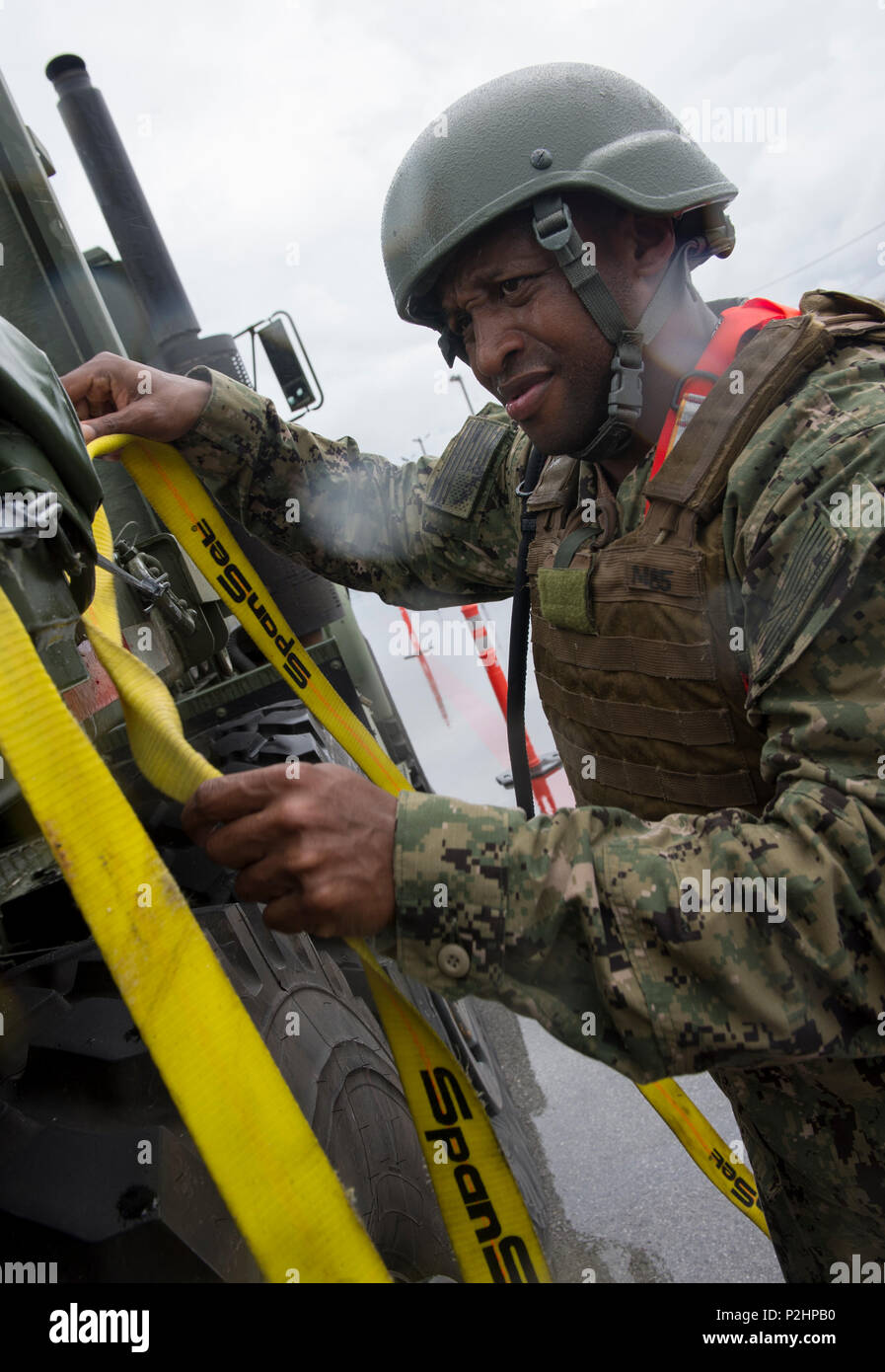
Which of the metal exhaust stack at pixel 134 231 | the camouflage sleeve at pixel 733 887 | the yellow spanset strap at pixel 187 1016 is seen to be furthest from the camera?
the metal exhaust stack at pixel 134 231

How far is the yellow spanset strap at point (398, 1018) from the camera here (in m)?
1.79

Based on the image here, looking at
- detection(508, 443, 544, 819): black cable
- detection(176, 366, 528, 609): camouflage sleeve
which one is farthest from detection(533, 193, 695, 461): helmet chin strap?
detection(176, 366, 528, 609): camouflage sleeve

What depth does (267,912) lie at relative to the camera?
1328 mm

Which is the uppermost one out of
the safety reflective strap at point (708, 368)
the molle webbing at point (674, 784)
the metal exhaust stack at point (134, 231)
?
the metal exhaust stack at point (134, 231)

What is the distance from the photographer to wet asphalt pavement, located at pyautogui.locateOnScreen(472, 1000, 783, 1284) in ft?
9.89

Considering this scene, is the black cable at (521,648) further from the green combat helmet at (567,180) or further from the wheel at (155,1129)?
the wheel at (155,1129)

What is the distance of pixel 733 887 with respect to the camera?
1.35m

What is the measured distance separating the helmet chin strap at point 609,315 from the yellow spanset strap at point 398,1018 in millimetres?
1019

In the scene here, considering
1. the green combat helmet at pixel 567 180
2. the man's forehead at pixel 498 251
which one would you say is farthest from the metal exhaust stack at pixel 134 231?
the man's forehead at pixel 498 251

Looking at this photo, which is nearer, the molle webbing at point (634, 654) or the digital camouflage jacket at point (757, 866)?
the digital camouflage jacket at point (757, 866)

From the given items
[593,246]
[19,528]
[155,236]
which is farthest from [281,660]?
[155,236]

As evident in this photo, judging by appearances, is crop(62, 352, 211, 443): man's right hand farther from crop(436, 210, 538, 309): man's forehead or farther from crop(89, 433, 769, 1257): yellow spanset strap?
crop(436, 210, 538, 309): man's forehead

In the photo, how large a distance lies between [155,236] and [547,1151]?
5.03 meters

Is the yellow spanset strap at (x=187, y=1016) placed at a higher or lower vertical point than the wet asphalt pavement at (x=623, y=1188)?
higher
